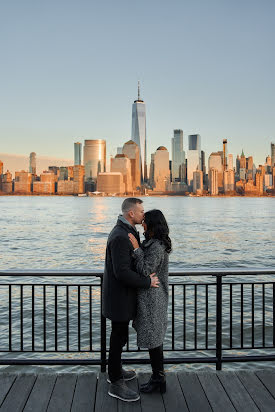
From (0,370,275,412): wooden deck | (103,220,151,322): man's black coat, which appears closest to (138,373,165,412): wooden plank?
(0,370,275,412): wooden deck

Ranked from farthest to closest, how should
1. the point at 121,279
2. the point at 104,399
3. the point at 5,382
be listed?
1. the point at 5,382
2. the point at 104,399
3. the point at 121,279

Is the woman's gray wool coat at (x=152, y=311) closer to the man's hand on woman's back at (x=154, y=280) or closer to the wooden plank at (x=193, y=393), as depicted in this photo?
the man's hand on woman's back at (x=154, y=280)

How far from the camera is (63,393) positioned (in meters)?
3.93

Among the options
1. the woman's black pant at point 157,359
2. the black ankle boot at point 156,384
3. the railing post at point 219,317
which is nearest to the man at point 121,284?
the black ankle boot at point 156,384

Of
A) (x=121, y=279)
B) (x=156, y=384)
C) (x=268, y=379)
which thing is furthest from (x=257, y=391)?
(x=121, y=279)

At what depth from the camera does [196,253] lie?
1148 inches

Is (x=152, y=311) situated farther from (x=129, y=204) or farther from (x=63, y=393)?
(x=63, y=393)

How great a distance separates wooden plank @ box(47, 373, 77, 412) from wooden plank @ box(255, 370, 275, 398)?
1.88 m

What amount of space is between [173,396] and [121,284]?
46.4 inches

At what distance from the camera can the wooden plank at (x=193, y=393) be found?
3.67m

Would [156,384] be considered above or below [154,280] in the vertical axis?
below

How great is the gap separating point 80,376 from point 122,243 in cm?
167

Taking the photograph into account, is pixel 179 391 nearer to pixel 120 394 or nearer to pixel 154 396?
pixel 154 396

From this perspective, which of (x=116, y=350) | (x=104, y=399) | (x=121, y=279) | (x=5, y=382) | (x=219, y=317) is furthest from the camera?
(x=219, y=317)
